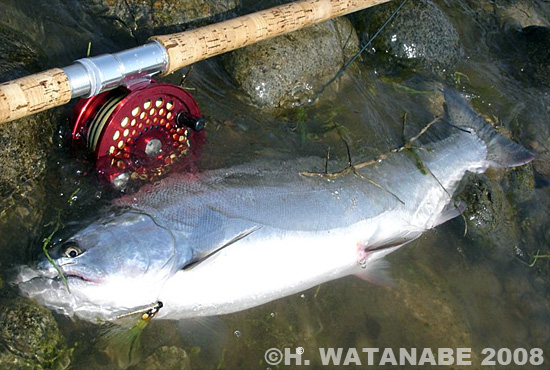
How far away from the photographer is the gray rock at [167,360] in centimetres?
359

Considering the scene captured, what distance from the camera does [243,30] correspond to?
398 cm

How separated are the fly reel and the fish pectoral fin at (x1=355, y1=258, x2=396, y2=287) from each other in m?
1.47

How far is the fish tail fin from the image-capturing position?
496cm

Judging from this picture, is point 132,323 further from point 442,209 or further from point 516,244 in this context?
point 516,244

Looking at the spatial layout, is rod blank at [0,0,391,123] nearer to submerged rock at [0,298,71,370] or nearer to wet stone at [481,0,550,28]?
submerged rock at [0,298,71,370]

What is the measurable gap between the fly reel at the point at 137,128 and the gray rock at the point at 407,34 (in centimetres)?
246

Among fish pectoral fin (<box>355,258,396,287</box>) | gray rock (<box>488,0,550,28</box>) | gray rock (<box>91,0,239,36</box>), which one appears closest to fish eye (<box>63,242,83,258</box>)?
fish pectoral fin (<box>355,258,396,287</box>)

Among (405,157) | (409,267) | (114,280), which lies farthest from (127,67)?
(409,267)

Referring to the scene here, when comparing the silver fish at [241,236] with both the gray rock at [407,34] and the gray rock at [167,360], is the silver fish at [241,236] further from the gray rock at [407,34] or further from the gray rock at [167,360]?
the gray rock at [407,34]

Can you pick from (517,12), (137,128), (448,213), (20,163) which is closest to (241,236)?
(137,128)

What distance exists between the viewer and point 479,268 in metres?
4.71

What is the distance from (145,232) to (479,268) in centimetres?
272

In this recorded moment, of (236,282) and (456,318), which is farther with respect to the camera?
(456,318)

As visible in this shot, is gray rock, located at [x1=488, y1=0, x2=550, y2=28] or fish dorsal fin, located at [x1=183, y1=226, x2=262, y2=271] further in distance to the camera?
gray rock, located at [x1=488, y1=0, x2=550, y2=28]
